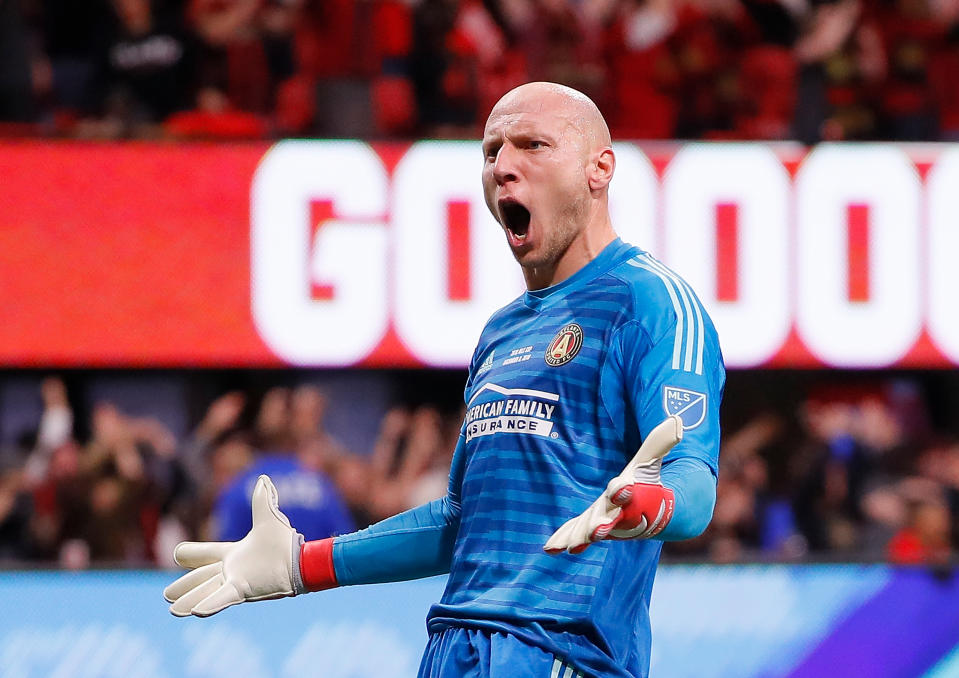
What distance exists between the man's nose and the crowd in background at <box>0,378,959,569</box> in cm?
417

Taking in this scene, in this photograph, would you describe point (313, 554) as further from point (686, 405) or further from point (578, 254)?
point (686, 405)

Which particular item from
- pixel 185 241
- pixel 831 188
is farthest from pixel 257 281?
pixel 831 188

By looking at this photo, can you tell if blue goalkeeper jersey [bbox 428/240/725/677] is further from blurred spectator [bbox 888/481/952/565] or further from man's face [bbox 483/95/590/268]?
blurred spectator [bbox 888/481/952/565]

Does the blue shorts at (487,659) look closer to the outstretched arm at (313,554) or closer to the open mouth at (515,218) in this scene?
the outstretched arm at (313,554)

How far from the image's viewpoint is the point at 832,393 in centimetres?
905

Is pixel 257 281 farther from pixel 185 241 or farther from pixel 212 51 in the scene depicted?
pixel 212 51

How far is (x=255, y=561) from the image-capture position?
291cm

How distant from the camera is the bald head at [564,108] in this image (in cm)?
272

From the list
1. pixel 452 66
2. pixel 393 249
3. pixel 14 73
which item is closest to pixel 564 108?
pixel 393 249

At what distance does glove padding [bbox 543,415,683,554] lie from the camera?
6.91 ft

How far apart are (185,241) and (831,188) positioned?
3.62 m

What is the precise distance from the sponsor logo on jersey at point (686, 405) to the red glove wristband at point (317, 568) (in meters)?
0.89

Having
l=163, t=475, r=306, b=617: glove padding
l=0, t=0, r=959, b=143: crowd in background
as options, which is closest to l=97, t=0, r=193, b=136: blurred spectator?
l=0, t=0, r=959, b=143: crowd in background

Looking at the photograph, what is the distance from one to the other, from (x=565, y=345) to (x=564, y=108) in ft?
1.50
